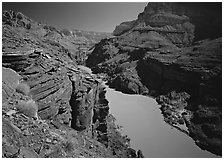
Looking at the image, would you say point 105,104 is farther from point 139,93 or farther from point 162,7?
point 162,7

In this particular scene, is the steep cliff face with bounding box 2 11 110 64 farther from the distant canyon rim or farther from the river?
the river

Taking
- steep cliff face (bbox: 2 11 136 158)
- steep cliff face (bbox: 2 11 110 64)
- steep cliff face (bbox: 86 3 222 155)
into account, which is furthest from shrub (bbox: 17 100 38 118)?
steep cliff face (bbox: 86 3 222 155)

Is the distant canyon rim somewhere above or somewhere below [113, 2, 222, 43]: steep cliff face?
below

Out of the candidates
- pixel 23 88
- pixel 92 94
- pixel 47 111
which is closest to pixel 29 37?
pixel 92 94

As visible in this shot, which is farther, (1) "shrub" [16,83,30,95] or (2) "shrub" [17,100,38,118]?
(1) "shrub" [16,83,30,95]

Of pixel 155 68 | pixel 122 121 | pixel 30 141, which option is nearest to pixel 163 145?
pixel 122 121

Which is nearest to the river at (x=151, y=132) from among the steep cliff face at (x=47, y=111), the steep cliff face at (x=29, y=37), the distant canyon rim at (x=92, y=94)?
the distant canyon rim at (x=92, y=94)
